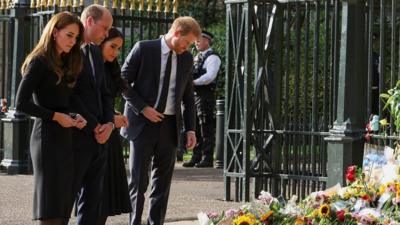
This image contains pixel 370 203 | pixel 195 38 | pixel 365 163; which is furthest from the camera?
pixel 195 38

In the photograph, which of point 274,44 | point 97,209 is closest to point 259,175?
point 274,44

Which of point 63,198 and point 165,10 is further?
point 165,10

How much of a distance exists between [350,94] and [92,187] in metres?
3.72

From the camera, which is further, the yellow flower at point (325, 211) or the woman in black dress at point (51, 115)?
the woman in black dress at point (51, 115)

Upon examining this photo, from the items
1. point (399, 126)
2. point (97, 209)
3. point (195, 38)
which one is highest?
point (195, 38)

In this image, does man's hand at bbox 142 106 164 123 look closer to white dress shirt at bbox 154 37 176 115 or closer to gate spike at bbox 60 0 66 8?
white dress shirt at bbox 154 37 176 115

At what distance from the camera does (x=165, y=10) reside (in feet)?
45.6

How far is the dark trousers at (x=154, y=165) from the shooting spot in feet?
26.1

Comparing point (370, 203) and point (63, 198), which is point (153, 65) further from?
point (370, 203)

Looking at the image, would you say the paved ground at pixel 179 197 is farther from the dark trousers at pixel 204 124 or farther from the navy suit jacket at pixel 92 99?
the navy suit jacket at pixel 92 99

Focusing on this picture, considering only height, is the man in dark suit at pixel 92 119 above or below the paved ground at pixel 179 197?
above

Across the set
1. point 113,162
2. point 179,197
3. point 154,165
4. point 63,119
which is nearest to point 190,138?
point 154,165

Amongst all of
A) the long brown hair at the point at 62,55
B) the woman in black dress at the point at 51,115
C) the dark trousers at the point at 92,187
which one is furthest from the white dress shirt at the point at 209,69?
the woman in black dress at the point at 51,115

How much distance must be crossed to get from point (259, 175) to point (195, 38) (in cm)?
328
